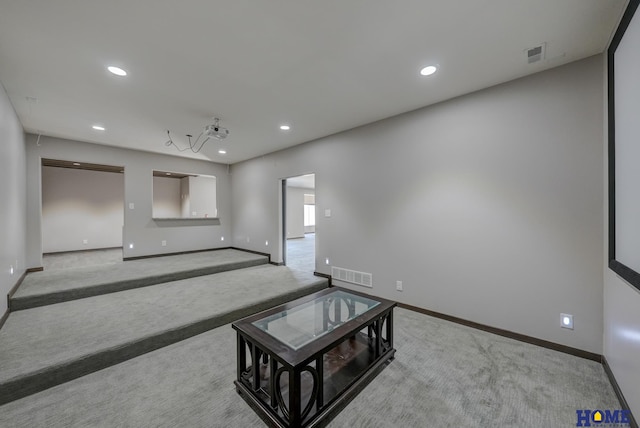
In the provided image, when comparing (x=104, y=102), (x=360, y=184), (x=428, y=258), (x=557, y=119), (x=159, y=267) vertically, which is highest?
(x=104, y=102)

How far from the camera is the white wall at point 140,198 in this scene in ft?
14.2

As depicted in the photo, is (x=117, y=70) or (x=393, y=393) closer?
(x=393, y=393)

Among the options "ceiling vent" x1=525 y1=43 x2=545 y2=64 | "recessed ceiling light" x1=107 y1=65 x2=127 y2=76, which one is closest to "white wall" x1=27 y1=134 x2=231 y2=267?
"recessed ceiling light" x1=107 y1=65 x2=127 y2=76

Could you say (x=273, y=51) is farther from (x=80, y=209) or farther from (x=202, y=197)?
(x=80, y=209)

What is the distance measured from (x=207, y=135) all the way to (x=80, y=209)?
590 cm

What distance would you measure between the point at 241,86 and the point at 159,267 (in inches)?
151

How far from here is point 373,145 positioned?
12.4ft

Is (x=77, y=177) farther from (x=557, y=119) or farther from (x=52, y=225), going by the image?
(x=557, y=119)

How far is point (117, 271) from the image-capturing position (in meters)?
4.39

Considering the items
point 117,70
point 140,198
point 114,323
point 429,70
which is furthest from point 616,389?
point 140,198

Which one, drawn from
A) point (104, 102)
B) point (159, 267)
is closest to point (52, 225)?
point (159, 267)

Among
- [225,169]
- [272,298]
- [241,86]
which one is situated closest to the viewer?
[241,86]

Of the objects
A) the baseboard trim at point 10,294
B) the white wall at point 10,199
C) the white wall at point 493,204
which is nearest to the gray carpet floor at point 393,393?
the white wall at point 493,204

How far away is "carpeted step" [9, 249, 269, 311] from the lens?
320 cm
